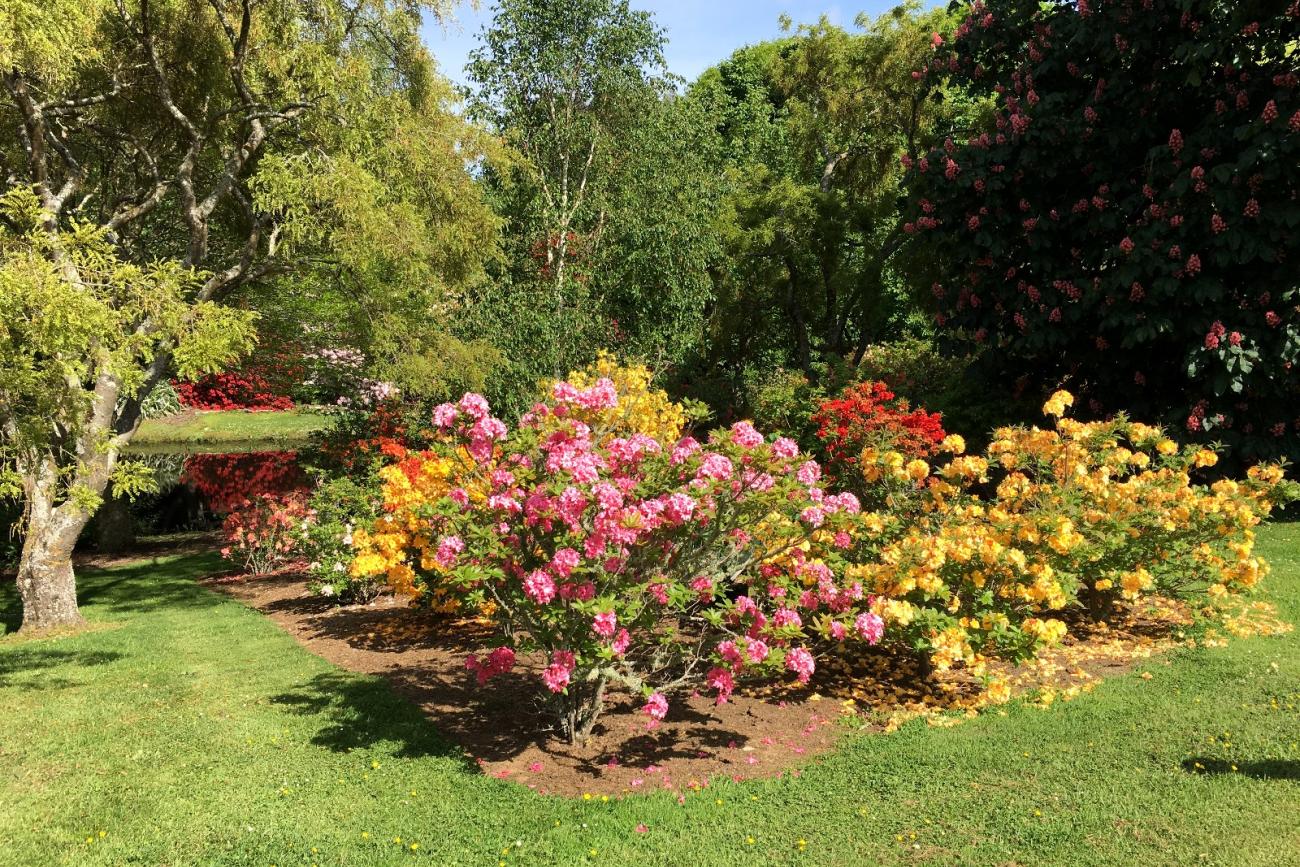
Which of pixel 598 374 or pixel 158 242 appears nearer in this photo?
pixel 598 374

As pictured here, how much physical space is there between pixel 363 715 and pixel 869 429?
5.98m

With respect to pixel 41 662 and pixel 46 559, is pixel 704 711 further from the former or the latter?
pixel 46 559

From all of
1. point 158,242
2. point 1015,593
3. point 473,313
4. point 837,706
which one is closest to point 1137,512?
point 1015,593

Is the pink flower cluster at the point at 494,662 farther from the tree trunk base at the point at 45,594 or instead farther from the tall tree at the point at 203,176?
the tree trunk base at the point at 45,594

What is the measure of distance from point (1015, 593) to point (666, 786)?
2.62 m

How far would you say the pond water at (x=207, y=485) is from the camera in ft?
41.5

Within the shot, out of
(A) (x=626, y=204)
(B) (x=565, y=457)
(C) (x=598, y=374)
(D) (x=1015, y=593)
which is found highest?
(A) (x=626, y=204)

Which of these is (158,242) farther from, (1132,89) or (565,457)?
(1132,89)

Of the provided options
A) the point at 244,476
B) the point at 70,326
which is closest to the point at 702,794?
the point at 70,326

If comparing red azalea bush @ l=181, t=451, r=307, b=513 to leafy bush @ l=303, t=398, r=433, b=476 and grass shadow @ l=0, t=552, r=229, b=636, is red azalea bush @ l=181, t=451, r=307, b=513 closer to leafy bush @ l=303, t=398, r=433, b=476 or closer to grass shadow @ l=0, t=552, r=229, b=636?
leafy bush @ l=303, t=398, r=433, b=476

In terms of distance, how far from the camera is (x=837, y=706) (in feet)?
18.5

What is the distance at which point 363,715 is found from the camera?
5.87m

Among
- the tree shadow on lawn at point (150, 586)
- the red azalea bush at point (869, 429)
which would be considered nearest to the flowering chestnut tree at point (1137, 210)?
the red azalea bush at point (869, 429)

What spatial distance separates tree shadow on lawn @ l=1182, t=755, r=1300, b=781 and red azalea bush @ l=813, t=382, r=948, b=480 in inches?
177
